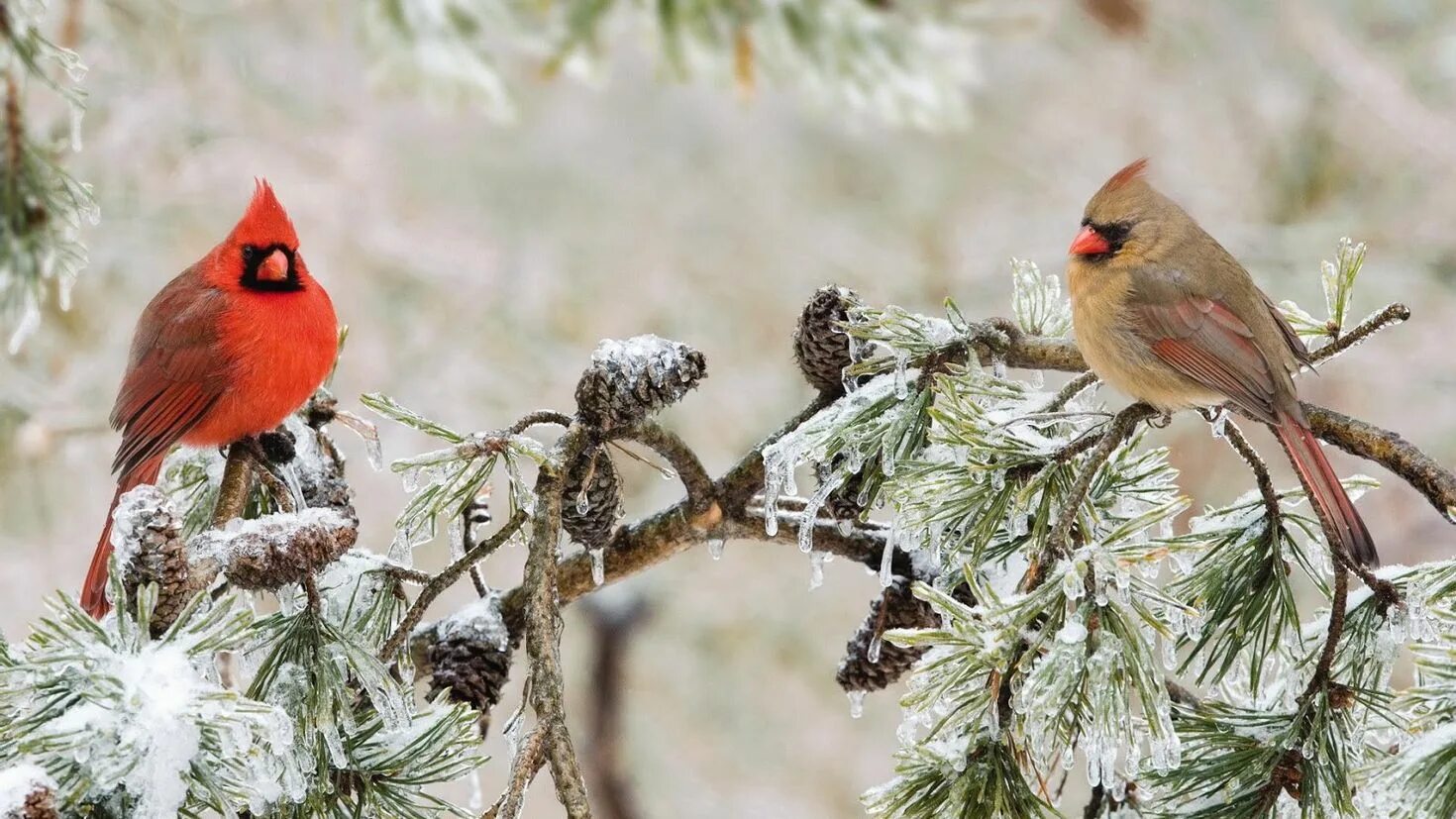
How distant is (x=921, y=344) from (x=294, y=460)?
0.72 m

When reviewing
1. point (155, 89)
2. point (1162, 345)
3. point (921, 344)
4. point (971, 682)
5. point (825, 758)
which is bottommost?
point (971, 682)

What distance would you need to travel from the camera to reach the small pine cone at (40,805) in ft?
2.67

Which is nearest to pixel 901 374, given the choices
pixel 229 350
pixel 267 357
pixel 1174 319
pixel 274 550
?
pixel 274 550

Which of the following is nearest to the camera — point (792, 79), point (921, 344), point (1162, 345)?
point (921, 344)

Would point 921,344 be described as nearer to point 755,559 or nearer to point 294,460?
point 294,460

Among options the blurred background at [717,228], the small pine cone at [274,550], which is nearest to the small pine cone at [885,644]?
the small pine cone at [274,550]

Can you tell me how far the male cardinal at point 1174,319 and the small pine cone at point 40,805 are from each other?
99 centimetres

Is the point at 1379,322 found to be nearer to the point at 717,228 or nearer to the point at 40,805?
the point at 40,805

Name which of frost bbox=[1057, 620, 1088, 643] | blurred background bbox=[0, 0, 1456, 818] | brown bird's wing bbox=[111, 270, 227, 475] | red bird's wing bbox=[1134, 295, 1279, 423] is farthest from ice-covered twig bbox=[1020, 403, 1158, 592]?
blurred background bbox=[0, 0, 1456, 818]

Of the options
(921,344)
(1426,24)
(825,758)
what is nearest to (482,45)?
(921,344)

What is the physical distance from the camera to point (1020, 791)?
100 centimetres

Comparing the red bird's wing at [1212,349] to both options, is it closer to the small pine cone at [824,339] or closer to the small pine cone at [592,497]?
the small pine cone at [824,339]

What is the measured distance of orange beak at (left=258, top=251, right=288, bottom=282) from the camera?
6.35 ft

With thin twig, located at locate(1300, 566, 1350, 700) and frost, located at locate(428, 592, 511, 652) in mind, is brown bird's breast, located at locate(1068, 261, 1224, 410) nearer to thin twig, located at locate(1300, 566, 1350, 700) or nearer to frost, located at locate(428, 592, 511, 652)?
thin twig, located at locate(1300, 566, 1350, 700)
